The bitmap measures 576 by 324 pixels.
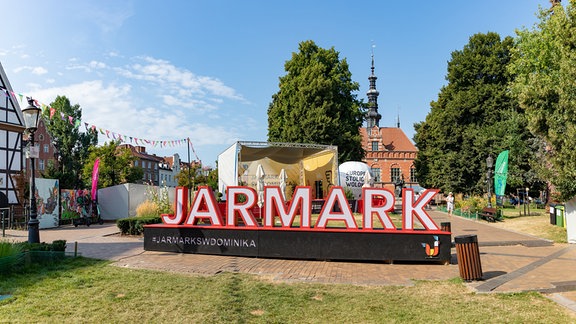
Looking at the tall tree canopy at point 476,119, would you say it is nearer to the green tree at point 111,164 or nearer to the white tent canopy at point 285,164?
the white tent canopy at point 285,164

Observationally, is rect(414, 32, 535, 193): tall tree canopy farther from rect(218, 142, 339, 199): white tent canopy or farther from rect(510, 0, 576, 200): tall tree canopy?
rect(510, 0, 576, 200): tall tree canopy

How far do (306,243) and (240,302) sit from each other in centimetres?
461

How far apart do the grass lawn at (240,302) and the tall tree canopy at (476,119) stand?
32.9 metres

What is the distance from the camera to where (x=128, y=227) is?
1619 centimetres

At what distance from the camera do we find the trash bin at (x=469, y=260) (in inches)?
335

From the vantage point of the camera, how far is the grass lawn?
6.10 m

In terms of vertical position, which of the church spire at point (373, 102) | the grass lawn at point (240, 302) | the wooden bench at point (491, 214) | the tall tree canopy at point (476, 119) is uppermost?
the church spire at point (373, 102)

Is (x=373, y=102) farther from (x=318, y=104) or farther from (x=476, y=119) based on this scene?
(x=318, y=104)

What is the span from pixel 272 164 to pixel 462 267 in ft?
79.9

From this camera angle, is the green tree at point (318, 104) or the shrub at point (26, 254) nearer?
the shrub at point (26, 254)

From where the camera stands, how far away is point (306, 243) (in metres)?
11.3

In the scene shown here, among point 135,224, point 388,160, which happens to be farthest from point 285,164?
point 388,160

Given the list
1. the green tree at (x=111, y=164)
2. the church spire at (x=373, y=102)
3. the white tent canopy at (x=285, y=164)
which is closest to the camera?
the white tent canopy at (x=285, y=164)

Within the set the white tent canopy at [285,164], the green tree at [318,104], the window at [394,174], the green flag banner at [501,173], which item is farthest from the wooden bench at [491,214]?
the window at [394,174]
